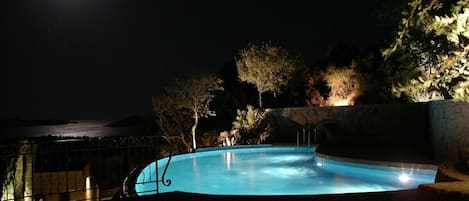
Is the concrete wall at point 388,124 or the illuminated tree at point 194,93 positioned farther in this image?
the illuminated tree at point 194,93

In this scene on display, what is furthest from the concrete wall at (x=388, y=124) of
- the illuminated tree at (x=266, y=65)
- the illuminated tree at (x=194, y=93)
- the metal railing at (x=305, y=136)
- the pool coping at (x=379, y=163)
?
the illuminated tree at (x=194, y=93)

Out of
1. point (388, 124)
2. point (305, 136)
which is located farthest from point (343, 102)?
point (388, 124)

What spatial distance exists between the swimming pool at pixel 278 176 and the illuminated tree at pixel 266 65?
7.18 meters

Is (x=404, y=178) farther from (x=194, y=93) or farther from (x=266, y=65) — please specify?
(x=266, y=65)

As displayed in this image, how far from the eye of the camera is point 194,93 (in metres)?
17.6

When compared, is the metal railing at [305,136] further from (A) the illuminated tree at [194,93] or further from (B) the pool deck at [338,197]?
(B) the pool deck at [338,197]

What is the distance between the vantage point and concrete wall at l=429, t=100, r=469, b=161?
850 cm

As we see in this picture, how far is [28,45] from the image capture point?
838 inches

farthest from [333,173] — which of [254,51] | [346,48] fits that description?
[346,48]

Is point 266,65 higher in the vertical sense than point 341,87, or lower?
higher

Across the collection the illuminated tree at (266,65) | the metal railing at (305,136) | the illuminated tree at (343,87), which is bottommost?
the metal railing at (305,136)

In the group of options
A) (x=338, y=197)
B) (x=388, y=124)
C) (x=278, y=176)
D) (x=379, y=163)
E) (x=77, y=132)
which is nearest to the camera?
(x=338, y=197)

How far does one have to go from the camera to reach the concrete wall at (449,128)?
8.50 meters

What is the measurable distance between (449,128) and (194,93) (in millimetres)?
10699
